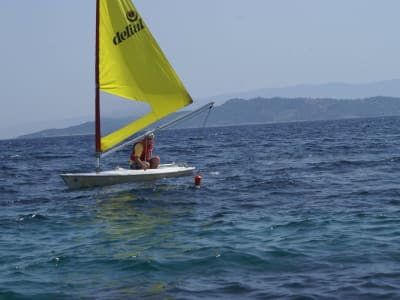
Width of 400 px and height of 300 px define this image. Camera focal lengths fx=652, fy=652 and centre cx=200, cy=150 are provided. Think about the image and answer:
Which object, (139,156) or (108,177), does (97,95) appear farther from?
(108,177)

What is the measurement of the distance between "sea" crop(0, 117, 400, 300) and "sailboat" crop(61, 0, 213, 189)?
57 centimetres

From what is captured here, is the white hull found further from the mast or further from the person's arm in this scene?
the mast

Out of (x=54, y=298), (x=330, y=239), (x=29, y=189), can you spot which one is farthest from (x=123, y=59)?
(x=54, y=298)

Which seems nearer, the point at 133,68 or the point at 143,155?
the point at 133,68

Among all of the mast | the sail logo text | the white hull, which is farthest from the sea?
the sail logo text

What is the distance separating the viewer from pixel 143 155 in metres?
28.3

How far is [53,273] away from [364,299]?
19.9 feet

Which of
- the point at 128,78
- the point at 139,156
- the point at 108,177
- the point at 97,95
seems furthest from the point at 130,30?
the point at 108,177

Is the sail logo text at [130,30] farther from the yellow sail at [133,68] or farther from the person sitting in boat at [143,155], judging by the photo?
the person sitting in boat at [143,155]

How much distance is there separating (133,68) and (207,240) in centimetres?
1328

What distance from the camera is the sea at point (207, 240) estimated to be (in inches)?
463

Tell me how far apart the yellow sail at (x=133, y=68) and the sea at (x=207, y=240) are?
337 centimetres

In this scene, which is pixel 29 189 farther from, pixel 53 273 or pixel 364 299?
pixel 364 299

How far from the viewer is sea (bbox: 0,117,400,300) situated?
463 inches
